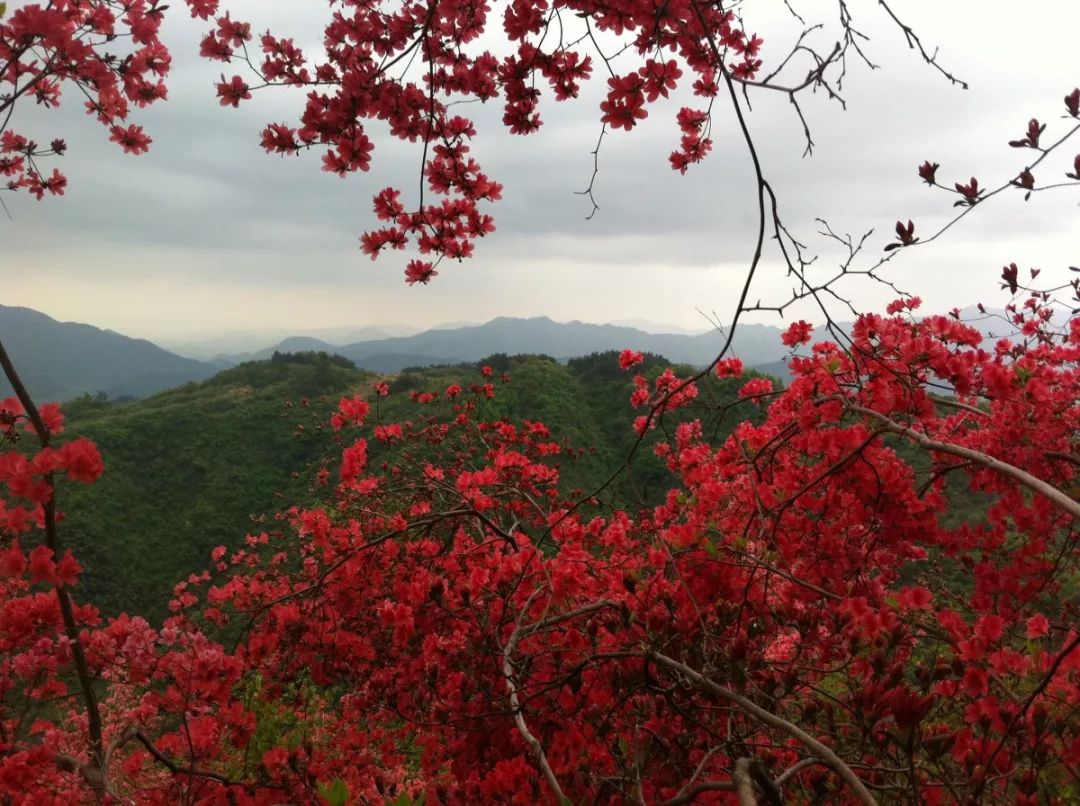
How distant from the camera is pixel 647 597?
7.27ft

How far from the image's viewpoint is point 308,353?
43750 millimetres

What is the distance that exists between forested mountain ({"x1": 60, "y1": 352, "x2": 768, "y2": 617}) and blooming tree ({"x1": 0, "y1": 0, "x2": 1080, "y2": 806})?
15221mm

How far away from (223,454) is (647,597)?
105ft

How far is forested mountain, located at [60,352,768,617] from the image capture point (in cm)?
2181

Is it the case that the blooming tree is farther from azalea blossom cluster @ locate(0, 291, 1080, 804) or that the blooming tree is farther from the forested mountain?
the forested mountain

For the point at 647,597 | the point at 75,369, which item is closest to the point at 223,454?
the point at 647,597

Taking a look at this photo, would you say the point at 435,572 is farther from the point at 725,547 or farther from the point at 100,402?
the point at 100,402

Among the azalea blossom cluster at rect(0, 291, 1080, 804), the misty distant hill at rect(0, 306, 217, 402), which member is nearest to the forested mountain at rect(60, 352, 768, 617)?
the azalea blossom cluster at rect(0, 291, 1080, 804)

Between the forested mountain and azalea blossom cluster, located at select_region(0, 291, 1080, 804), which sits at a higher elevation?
azalea blossom cluster, located at select_region(0, 291, 1080, 804)

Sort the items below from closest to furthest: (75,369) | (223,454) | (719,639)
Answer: (719,639), (223,454), (75,369)

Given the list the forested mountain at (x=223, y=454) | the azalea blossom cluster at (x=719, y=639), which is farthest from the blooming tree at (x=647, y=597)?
the forested mountain at (x=223, y=454)

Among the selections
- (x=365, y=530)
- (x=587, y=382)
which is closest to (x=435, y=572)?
(x=365, y=530)

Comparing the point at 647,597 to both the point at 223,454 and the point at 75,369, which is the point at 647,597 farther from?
the point at 75,369

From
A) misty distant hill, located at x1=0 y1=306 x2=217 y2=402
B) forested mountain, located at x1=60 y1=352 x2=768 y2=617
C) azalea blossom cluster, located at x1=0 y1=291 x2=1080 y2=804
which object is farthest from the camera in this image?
misty distant hill, located at x1=0 y1=306 x2=217 y2=402
